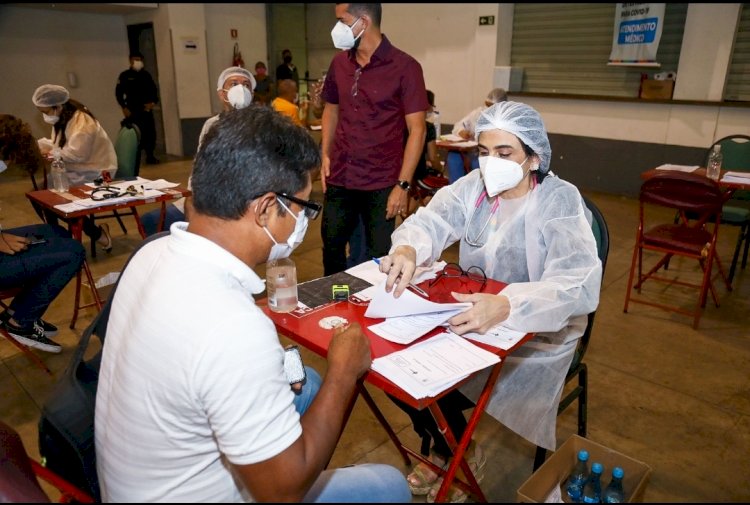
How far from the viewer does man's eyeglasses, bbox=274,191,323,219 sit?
3.66 feet

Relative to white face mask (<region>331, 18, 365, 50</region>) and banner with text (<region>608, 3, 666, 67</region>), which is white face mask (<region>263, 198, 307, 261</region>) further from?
banner with text (<region>608, 3, 666, 67</region>)

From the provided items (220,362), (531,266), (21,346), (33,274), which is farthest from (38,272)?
(531,266)

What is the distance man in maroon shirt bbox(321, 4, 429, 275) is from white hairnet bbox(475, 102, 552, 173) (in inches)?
36.7

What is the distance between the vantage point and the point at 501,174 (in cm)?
185

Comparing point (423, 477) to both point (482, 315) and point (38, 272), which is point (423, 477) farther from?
point (38, 272)

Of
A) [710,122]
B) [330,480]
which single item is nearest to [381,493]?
[330,480]

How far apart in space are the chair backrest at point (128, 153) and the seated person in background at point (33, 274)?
1.54 m

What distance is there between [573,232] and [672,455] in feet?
3.81

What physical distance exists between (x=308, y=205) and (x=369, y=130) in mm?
1707

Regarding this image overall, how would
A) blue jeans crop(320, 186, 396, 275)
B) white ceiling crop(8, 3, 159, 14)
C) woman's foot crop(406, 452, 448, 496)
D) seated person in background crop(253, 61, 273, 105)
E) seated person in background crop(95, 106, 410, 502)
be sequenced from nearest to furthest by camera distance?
seated person in background crop(95, 106, 410, 502)
woman's foot crop(406, 452, 448, 496)
blue jeans crop(320, 186, 396, 275)
white ceiling crop(8, 3, 159, 14)
seated person in background crop(253, 61, 273, 105)

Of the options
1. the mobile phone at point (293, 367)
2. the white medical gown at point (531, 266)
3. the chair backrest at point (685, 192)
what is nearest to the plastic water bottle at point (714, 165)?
the chair backrest at point (685, 192)

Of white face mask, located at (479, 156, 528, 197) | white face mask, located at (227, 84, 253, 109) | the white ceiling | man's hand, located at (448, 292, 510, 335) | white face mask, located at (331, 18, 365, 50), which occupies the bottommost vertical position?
man's hand, located at (448, 292, 510, 335)

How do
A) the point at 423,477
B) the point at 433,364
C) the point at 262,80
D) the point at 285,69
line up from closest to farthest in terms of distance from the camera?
the point at 433,364, the point at 423,477, the point at 262,80, the point at 285,69

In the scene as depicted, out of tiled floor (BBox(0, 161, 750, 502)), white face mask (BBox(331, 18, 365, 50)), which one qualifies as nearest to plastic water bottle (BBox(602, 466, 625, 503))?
tiled floor (BBox(0, 161, 750, 502))
